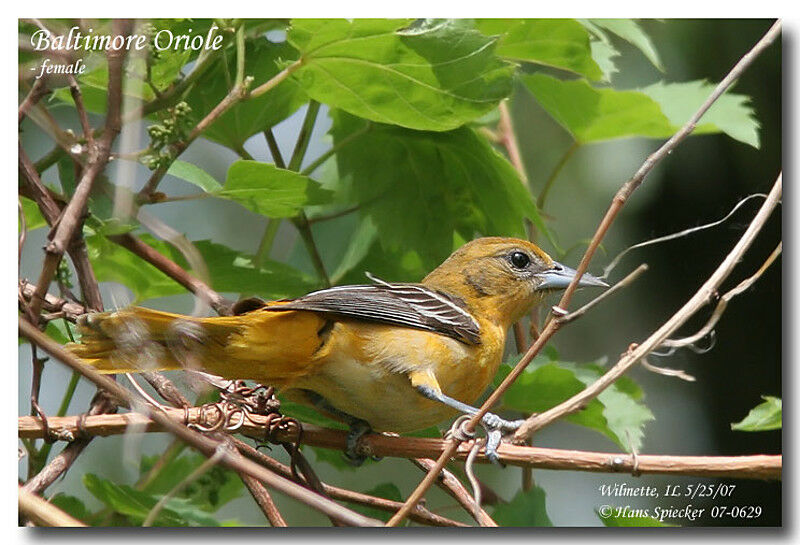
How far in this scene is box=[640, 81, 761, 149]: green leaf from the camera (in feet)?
7.23

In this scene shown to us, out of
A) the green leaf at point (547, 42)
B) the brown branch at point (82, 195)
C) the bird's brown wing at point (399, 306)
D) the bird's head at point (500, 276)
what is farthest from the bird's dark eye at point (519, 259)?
the brown branch at point (82, 195)

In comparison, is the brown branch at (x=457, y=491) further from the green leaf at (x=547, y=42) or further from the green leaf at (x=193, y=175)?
the green leaf at (x=547, y=42)

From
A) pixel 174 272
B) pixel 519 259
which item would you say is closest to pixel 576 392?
pixel 519 259

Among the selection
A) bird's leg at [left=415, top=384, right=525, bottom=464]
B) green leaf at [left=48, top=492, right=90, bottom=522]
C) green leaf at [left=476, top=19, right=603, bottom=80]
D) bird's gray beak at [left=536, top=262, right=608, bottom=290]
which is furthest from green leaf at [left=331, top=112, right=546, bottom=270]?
green leaf at [left=48, top=492, right=90, bottom=522]

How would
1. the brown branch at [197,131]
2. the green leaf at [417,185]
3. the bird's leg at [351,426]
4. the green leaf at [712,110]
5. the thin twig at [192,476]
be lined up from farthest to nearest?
the green leaf at [712,110], the green leaf at [417,185], the bird's leg at [351,426], the brown branch at [197,131], the thin twig at [192,476]

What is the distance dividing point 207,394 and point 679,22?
55.8 inches

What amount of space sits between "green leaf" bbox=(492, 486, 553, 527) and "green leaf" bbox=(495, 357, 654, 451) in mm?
188

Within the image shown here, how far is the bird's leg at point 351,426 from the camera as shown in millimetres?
1981

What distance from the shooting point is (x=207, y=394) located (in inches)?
78.4

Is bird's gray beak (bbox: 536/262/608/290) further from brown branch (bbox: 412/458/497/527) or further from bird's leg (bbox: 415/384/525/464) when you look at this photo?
brown branch (bbox: 412/458/497/527)

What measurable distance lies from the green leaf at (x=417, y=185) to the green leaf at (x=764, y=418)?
2.16 ft

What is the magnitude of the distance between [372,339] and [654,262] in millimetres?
749

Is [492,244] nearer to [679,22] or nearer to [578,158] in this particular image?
[578,158]
